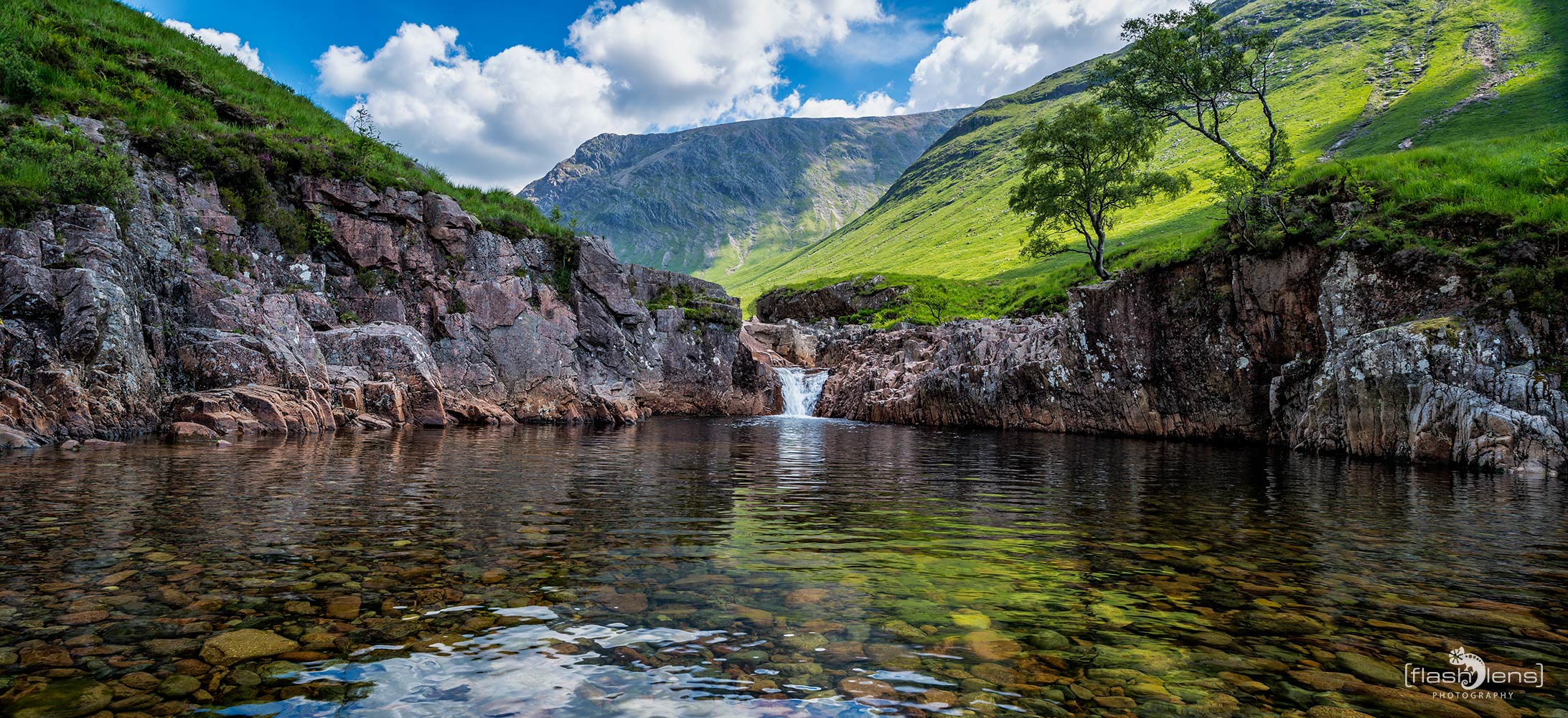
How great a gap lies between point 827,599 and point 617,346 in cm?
4744

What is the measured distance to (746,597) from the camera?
22.5ft

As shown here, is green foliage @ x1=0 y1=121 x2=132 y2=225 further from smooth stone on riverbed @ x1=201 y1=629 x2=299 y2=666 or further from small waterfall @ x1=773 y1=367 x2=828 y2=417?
small waterfall @ x1=773 y1=367 x2=828 y2=417

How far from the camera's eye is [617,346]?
5225 centimetres

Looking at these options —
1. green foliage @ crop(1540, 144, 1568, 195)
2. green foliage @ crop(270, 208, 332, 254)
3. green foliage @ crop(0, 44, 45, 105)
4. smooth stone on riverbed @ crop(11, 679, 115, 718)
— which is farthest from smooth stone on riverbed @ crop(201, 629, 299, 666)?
green foliage @ crop(270, 208, 332, 254)

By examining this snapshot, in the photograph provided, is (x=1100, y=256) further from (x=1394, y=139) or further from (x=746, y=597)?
(x=1394, y=139)

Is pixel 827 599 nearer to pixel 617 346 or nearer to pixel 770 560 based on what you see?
pixel 770 560

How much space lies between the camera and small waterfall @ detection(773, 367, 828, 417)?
67.6 m

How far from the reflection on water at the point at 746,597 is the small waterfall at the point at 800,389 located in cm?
5269

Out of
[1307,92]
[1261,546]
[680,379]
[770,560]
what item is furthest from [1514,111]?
[770,560]

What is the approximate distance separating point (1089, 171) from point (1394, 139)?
93.7 m


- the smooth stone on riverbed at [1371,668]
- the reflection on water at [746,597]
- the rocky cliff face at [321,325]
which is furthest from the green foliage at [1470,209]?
the rocky cliff face at [321,325]

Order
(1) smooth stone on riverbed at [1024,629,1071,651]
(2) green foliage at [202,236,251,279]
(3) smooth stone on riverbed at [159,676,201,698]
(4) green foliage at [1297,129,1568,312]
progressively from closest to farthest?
1. (3) smooth stone on riverbed at [159,676,201,698]
2. (1) smooth stone on riverbed at [1024,629,1071,651]
3. (4) green foliage at [1297,129,1568,312]
4. (2) green foliage at [202,236,251,279]

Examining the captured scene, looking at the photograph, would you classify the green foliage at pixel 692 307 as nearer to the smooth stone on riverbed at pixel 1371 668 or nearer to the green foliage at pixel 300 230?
the green foliage at pixel 300 230

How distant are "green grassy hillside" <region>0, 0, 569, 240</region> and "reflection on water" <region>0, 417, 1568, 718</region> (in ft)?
57.0
